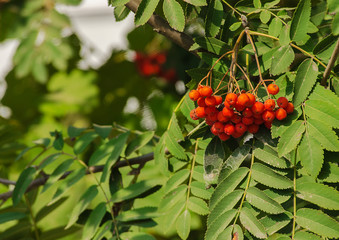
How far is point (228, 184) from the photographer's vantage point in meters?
0.82

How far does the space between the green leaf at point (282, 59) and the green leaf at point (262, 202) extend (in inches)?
8.5

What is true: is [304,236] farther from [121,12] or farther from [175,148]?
[121,12]

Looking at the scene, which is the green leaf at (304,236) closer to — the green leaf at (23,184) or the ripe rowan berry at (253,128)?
the ripe rowan berry at (253,128)

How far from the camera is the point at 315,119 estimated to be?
0.77 meters

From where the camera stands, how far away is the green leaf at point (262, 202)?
775 mm

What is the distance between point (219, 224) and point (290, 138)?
0.64 feet

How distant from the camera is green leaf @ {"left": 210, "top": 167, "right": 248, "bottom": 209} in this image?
817 mm

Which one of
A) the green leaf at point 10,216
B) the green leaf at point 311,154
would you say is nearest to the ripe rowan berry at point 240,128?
the green leaf at point 311,154

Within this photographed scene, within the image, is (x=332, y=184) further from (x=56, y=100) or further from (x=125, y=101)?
(x=56, y=100)

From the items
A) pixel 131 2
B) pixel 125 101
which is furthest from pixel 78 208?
pixel 125 101

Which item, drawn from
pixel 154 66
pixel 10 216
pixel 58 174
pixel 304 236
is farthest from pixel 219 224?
pixel 154 66

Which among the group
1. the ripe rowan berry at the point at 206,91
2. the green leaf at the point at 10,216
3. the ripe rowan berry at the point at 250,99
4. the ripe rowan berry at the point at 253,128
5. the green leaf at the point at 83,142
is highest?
the ripe rowan berry at the point at 206,91

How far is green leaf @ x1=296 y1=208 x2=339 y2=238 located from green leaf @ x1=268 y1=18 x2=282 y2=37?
33cm

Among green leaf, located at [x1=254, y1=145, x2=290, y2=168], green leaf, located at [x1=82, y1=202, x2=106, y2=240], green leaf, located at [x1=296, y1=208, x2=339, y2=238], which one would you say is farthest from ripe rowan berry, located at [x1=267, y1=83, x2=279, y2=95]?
green leaf, located at [x1=82, y1=202, x2=106, y2=240]
